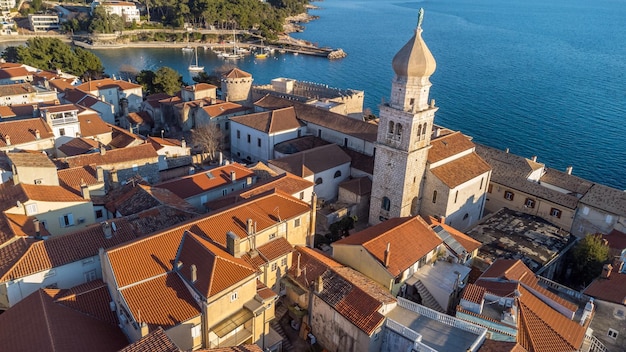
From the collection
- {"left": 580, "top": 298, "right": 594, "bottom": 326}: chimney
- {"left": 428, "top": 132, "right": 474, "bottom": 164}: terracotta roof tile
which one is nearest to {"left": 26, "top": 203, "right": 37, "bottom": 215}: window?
{"left": 428, "top": 132, "right": 474, "bottom": 164}: terracotta roof tile

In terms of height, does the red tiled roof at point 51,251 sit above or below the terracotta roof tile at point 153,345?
below

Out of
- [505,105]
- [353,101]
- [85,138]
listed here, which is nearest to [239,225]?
[85,138]

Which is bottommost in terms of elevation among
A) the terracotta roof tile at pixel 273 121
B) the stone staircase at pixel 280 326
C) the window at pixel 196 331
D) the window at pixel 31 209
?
the stone staircase at pixel 280 326

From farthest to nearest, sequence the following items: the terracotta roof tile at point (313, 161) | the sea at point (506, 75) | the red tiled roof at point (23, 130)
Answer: the sea at point (506, 75) → the red tiled roof at point (23, 130) → the terracotta roof tile at point (313, 161)

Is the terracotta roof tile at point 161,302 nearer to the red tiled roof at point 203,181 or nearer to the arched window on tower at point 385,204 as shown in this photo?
the red tiled roof at point 203,181

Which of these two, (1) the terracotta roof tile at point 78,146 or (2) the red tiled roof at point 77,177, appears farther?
(1) the terracotta roof tile at point 78,146

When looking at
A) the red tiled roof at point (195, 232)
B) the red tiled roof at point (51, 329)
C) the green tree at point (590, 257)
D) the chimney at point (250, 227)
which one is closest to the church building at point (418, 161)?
the green tree at point (590, 257)

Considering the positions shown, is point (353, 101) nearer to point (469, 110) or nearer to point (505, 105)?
point (469, 110)
